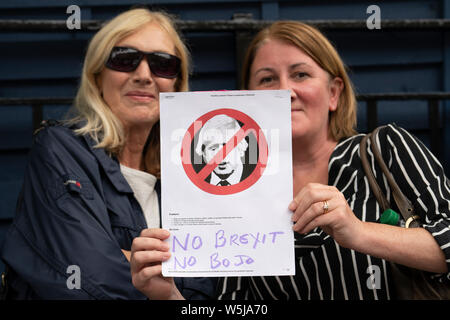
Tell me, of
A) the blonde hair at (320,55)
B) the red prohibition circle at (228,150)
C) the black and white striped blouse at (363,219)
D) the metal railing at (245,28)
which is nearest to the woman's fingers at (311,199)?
the red prohibition circle at (228,150)

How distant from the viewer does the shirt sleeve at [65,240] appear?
1.34 meters

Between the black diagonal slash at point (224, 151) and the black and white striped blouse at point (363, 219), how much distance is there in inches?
18.2

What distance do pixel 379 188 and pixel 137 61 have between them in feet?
3.29

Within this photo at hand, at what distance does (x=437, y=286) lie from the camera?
1.26 metres

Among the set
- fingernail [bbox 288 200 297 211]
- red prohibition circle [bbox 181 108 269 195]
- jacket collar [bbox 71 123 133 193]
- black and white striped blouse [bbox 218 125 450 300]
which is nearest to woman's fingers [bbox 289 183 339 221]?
fingernail [bbox 288 200 297 211]

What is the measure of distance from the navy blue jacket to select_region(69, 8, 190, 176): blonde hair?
0.21ft

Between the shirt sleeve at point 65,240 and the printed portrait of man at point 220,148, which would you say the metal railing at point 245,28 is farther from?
the printed portrait of man at point 220,148

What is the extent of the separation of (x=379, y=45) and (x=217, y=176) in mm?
1516

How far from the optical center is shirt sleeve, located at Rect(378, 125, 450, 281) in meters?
1.23

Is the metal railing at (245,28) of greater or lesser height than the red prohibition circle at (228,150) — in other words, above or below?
above

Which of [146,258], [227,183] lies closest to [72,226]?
[146,258]

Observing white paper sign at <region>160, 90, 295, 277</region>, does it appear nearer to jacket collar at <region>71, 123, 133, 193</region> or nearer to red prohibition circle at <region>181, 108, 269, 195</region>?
red prohibition circle at <region>181, 108, 269, 195</region>
